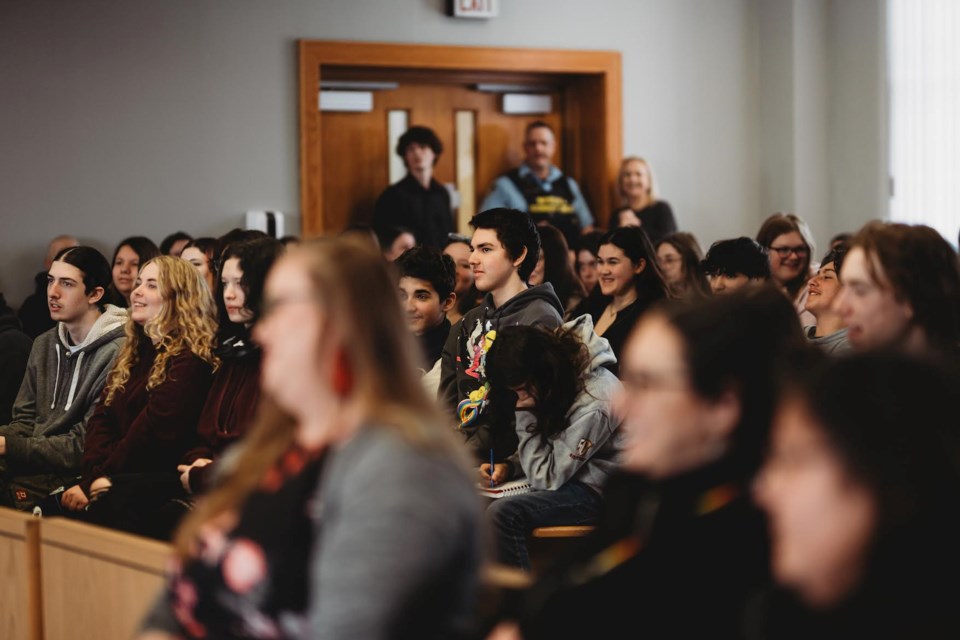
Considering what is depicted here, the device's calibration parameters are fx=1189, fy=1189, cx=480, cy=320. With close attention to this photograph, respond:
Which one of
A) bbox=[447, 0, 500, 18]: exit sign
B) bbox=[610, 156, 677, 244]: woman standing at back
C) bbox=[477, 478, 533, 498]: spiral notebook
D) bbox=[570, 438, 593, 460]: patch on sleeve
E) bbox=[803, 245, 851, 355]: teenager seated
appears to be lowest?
bbox=[477, 478, 533, 498]: spiral notebook

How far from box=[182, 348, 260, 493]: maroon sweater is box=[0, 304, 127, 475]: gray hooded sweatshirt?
0.62 metres

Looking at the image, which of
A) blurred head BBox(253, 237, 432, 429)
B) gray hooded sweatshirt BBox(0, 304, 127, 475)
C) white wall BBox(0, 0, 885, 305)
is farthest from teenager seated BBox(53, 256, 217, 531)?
white wall BBox(0, 0, 885, 305)

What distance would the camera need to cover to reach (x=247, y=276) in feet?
10.3

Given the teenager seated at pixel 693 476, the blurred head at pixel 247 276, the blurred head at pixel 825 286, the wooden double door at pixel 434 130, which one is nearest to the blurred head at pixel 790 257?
the blurred head at pixel 825 286

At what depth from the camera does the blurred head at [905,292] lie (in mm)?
2014

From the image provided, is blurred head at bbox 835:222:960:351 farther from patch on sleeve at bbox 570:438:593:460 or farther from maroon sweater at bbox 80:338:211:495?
maroon sweater at bbox 80:338:211:495

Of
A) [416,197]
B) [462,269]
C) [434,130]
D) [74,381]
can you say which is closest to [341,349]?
[74,381]

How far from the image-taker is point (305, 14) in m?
6.36

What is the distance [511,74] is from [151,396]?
3972 millimetres

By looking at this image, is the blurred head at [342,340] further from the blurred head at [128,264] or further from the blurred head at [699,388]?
the blurred head at [128,264]

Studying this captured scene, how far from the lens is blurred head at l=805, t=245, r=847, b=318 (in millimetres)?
3263

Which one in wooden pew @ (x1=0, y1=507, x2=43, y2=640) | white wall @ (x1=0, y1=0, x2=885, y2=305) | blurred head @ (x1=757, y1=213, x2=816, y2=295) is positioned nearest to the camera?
wooden pew @ (x1=0, y1=507, x2=43, y2=640)

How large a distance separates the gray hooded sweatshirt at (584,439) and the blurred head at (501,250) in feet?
1.87

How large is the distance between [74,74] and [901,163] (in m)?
4.48
